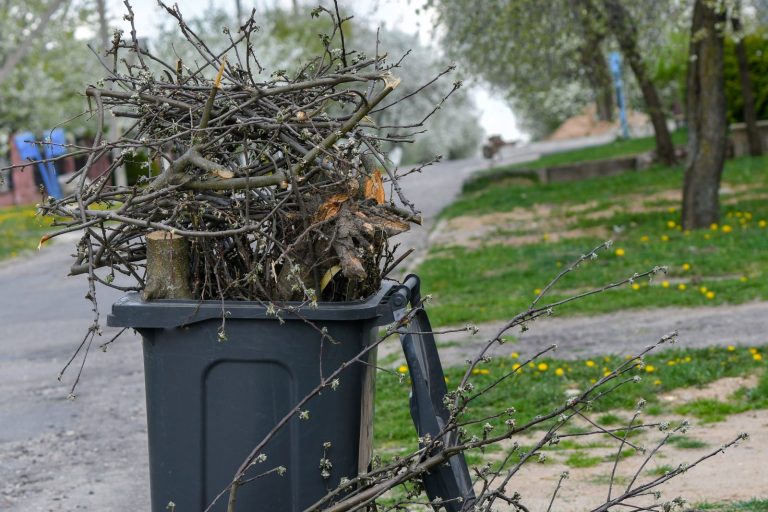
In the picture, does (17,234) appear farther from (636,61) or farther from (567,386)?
(567,386)

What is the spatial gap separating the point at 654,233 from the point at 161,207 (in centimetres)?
1049

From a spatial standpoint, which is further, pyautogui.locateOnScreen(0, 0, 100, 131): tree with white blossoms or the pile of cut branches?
pyautogui.locateOnScreen(0, 0, 100, 131): tree with white blossoms

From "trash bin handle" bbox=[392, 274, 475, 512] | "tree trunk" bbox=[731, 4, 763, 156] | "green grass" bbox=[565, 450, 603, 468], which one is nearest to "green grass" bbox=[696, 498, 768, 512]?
"green grass" bbox=[565, 450, 603, 468]

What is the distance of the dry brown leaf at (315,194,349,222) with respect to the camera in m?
3.56

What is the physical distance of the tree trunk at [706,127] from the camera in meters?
13.0

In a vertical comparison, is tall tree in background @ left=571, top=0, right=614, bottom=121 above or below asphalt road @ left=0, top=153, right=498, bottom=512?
above

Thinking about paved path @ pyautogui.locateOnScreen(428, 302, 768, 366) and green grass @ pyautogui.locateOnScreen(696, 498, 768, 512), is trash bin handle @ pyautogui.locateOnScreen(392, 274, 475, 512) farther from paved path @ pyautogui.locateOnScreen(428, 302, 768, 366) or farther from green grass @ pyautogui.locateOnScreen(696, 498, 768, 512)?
paved path @ pyautogui.locateOnScreen(428, 302, 768, 366)

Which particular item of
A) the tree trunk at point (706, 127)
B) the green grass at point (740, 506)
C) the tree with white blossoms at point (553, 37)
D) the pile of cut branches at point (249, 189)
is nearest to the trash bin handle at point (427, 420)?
the pile of cut branches at point (249, 189)

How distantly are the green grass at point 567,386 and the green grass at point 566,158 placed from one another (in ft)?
54.6

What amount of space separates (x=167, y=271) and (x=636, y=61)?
16838mm

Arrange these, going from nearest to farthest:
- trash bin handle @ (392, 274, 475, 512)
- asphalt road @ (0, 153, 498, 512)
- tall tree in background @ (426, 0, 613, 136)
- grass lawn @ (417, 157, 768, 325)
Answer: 1. trash bin handle @ (392, 274, 475, 512)
2. asphalt road @ (0, 153, 498, 512)
3. grass lawn @ (417, 157, 768, 325)
4. tall tree in background @ (426, 0, 613, 136)

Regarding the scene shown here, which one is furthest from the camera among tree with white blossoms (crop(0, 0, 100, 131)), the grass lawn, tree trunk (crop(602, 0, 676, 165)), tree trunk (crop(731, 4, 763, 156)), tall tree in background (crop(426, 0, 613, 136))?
tree with white blossoms (crop(0, 0, 100, 131))

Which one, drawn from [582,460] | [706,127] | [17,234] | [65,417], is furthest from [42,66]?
[582,460]

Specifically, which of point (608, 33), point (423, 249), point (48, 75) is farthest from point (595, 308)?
point (48, 75)
